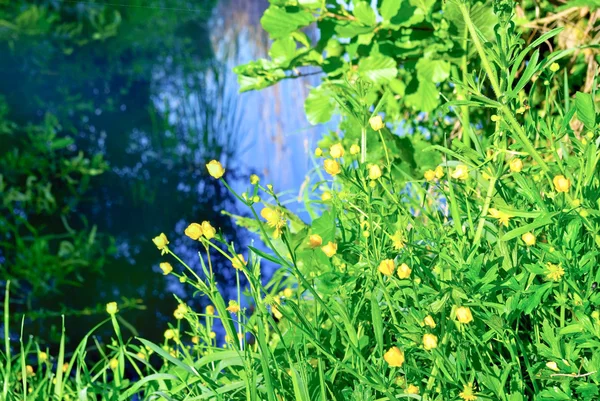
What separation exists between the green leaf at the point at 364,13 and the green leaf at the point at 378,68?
0.32 ft

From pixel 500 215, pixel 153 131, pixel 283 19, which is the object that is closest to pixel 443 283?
pixel 500 215

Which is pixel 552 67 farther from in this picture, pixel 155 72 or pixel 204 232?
pixel 155 72

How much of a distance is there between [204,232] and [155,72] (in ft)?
15.1

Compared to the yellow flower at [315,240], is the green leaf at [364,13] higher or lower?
higher

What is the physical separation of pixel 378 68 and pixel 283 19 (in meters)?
0.28

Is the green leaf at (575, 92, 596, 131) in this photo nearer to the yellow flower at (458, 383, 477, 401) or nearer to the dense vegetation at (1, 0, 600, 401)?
the dense vegetation at (1, 0, 600, 401)

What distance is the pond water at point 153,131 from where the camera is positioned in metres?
3.84

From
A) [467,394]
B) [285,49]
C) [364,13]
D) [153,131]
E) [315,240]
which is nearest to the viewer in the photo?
[467,394]

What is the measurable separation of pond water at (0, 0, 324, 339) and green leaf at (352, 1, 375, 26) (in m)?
1.96

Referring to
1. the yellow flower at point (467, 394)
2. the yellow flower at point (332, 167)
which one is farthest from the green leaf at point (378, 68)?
the yellow flower at point (467, 394)

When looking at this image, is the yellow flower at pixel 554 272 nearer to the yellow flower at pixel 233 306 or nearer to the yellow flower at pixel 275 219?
the yellow flower at pixel 275 219

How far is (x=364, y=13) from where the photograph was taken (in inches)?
73.7

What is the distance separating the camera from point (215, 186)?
182 inches

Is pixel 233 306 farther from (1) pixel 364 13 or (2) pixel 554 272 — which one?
(1) pixel 364 13
